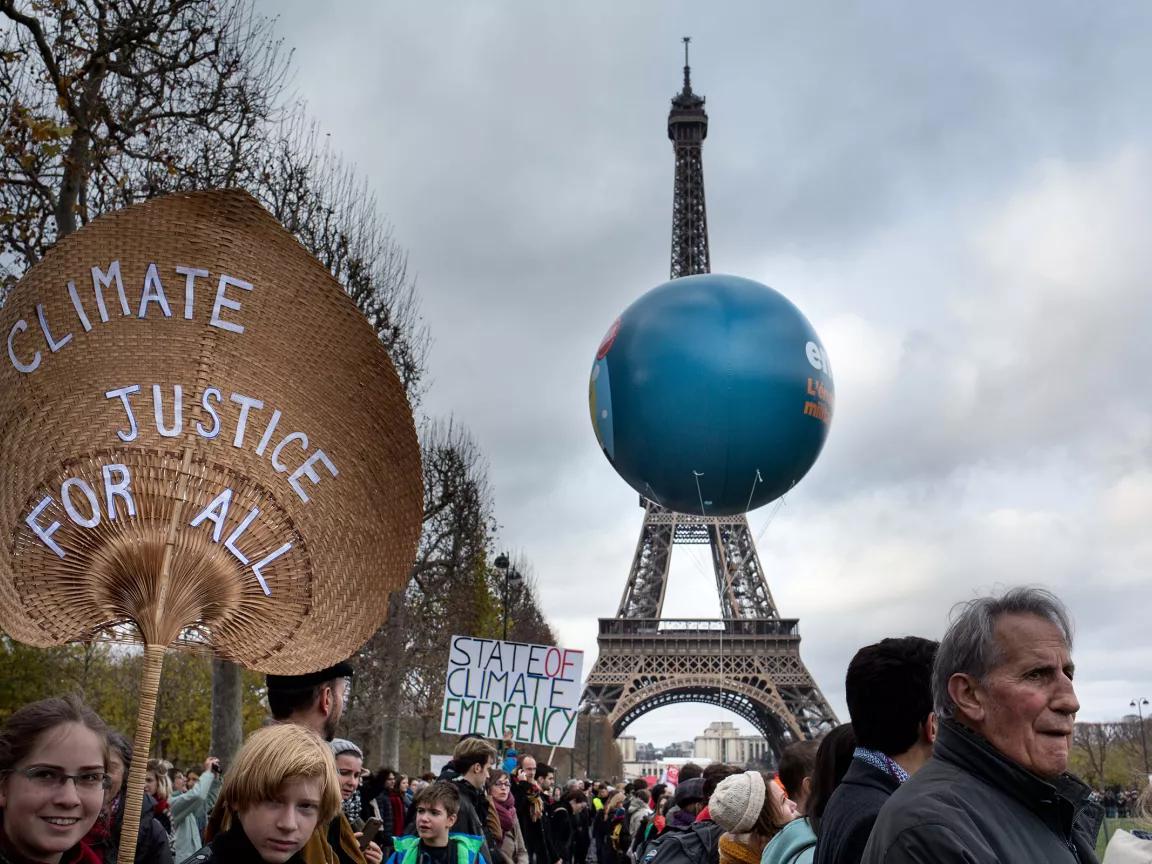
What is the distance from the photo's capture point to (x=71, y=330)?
3391 mm

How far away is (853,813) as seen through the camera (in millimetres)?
3158

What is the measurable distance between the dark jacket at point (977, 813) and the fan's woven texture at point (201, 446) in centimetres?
175

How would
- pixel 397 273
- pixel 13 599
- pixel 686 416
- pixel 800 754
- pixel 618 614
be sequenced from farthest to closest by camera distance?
pixel 618 614 < pixel 397 273 < pixel 686 416 < pixel 800 754 < pixel 13 599

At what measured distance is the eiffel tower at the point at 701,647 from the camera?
51.8 metres

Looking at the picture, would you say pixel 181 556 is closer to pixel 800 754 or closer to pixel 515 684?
pixel 800 754

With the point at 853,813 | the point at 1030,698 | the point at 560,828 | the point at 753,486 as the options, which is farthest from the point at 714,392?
the point at 560,828

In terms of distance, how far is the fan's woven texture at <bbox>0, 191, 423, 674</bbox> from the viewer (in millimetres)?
3270

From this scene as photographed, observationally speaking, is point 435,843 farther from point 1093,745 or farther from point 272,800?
point 1093,745

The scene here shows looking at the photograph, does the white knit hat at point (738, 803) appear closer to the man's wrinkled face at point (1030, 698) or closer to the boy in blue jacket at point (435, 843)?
the boy in blue jacket at point (435, 843)

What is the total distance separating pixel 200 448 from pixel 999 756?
2.29m

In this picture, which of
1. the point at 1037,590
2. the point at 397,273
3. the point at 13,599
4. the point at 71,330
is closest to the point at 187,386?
the point at 71,330

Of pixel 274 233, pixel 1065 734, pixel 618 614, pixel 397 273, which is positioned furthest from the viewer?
pixel 618 614

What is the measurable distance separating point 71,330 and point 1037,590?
103 inches

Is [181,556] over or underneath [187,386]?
underneath
